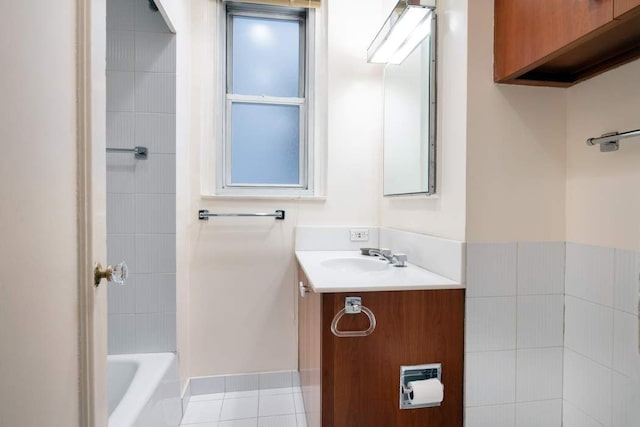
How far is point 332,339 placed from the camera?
1.14 meters

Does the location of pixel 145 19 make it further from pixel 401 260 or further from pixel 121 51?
pixel 401 260

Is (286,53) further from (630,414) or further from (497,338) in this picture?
(630,414)

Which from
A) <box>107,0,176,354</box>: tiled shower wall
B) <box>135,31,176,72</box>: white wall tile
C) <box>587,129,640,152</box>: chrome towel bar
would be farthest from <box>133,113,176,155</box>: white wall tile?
<box>587,129,640,152</box>: chrome towel bar

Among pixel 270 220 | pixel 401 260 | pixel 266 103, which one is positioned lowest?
pixel 401 260

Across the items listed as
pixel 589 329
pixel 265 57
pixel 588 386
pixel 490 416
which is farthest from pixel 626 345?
pixel 265 57

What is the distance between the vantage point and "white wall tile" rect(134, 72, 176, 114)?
5.28 feet

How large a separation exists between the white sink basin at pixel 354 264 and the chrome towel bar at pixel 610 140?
996mm

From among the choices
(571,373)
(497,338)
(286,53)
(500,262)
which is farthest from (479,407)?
(286,53)

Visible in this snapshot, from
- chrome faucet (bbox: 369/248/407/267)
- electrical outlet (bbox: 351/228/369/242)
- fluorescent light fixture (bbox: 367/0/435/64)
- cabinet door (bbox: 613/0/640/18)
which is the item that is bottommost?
chrome faucet (bbox: 369/248/407/267)

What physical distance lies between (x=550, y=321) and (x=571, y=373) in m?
0.20

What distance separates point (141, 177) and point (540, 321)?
1.88 meters

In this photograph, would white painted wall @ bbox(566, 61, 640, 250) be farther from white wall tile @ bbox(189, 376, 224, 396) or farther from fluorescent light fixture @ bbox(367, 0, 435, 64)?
white wall tile @ bbox(189, 376, 224, 396)

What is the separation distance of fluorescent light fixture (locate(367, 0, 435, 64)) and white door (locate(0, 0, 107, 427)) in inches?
47.8

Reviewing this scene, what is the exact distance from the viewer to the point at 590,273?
117 cm
